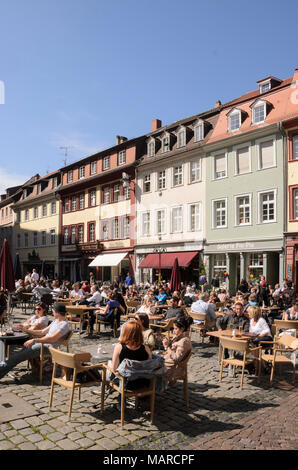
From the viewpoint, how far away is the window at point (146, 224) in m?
30.5

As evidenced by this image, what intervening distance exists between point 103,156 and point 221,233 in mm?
15509

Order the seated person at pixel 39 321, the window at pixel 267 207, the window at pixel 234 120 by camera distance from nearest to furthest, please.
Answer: the seated person at pixel 39 321 → the window at pixel 267 207 → the window at pixel 234 120

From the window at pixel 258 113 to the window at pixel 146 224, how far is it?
34.8 ft

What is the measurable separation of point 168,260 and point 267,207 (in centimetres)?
801

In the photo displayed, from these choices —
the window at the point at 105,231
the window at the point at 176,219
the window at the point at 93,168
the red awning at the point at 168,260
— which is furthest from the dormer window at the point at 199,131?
the window at the point at 93,168

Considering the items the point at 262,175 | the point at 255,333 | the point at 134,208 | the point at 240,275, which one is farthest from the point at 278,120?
the point at 255,333

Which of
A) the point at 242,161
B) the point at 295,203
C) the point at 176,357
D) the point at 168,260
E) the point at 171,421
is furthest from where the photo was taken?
the point at 168,260

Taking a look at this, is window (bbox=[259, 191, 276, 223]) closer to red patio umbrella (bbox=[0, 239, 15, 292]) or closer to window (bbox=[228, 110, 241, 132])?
window (bbox=[228, 110, 241, 132])

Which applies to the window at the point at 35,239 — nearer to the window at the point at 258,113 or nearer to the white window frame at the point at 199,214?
the white window frame at the point at 199,214

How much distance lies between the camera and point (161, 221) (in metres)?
29.5

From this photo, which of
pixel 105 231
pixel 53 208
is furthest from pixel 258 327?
pixel 53 208

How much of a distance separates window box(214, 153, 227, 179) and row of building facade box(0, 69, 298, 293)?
0.06m

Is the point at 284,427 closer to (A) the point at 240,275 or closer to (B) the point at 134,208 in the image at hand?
(A) the point at 240,275

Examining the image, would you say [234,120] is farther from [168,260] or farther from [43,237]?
[43,237]
